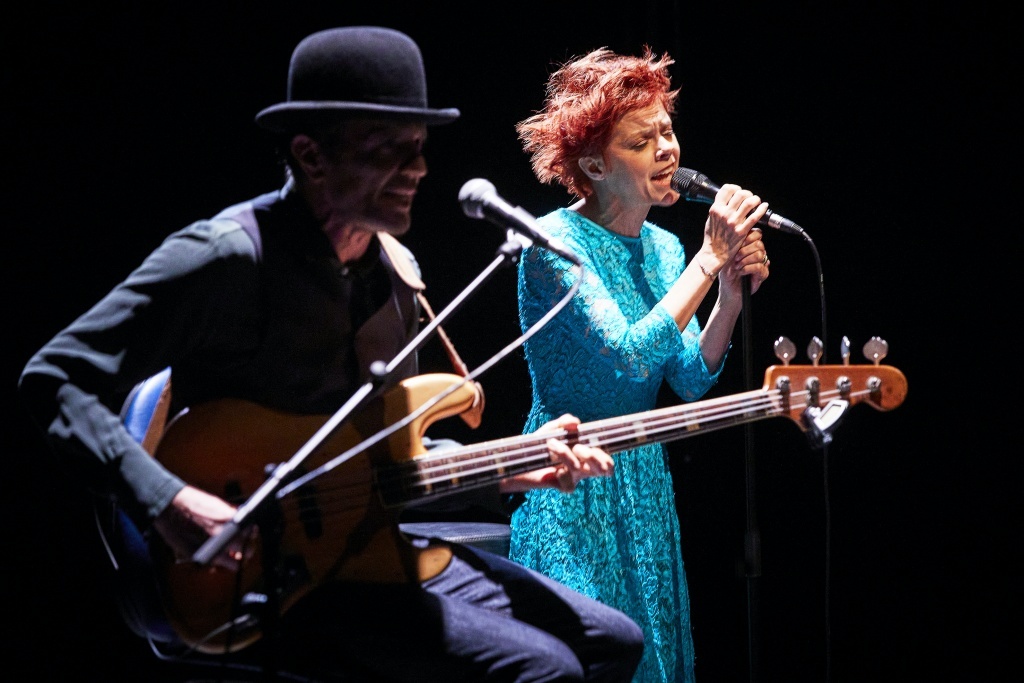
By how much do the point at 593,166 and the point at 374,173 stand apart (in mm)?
924

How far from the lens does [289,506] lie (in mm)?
1944

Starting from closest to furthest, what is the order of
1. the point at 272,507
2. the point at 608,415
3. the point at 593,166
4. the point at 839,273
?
the point at 272,507, the point at 608,415, the point at 593,166, the point at 839,273

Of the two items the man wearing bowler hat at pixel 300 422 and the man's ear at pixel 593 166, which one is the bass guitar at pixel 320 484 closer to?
the man wearing bowler hat at pixel 300 422

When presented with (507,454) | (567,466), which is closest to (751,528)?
(567,466)

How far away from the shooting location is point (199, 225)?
6.45ft

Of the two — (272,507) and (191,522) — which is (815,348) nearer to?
(272,507)

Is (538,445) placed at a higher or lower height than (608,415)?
higher

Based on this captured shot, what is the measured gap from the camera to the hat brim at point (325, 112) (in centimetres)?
196

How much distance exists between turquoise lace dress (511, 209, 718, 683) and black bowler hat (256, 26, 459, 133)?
75cm

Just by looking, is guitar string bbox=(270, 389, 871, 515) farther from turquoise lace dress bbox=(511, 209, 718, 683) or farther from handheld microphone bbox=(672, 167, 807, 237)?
handheld microphone bbox=(672, 167, 807, 237)

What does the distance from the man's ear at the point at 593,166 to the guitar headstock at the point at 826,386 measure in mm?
680

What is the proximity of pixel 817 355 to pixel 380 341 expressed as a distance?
1.06 meters

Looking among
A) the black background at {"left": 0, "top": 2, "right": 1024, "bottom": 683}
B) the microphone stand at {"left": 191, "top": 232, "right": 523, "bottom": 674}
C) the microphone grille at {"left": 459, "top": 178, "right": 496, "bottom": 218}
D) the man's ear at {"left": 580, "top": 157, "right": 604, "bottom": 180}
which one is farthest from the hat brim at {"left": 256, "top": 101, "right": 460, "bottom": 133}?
the black background at {"left": 0, "top": 2, "right": 1024, "bottom": 683}

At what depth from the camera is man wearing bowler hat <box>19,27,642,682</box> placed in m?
1.82
